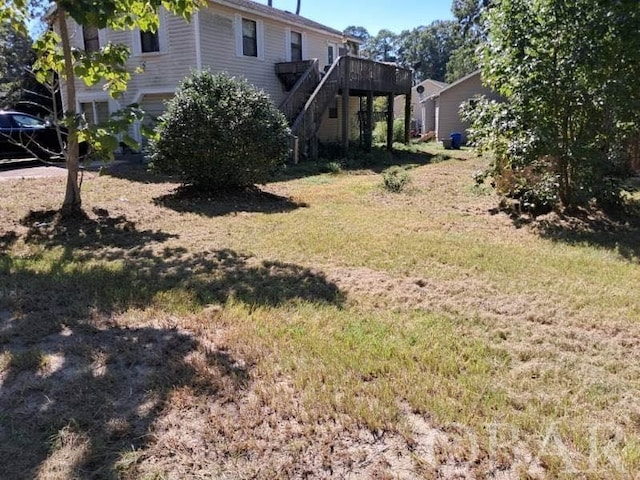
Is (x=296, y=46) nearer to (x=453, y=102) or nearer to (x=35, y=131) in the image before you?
(x=35, y=131)

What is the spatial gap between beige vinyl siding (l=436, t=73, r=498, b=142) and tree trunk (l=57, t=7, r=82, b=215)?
24330mm

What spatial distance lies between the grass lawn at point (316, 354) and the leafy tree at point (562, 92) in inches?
53.4

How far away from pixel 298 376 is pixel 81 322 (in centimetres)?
181

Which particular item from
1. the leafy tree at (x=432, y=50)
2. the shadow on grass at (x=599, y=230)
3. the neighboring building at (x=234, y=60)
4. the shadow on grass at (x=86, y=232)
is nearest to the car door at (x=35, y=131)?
the neighboring building at (x=234, y=60)

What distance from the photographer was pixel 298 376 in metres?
2.97

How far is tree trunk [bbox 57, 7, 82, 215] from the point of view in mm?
6457

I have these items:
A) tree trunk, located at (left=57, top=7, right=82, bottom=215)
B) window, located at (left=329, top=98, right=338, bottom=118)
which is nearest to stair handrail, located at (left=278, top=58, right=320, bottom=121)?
window, located at (left=329, top=98, right=338, bottom=118)

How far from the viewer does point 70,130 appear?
6.78 metres

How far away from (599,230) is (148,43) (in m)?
14.0

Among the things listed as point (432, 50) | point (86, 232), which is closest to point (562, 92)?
point (86, 232)

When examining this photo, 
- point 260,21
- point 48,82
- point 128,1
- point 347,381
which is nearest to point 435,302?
point 347,381

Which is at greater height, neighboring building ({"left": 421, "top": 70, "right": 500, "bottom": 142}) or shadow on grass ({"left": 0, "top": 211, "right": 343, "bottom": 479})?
neighboring building ({"left": 421, "top": 70, "right": 500, "bottom": 142})

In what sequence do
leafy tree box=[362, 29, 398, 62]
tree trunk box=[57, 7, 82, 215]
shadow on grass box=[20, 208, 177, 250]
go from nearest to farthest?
shadow on grass box=[20, 208, 177, 250], tree trunk box=[57, 7, 82, 215], leafy tree box=[362, 29, 398, 62]

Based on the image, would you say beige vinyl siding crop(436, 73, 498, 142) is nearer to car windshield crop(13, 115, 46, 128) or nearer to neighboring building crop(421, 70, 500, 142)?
neighboring building crop(421, 70, 500, 142)
